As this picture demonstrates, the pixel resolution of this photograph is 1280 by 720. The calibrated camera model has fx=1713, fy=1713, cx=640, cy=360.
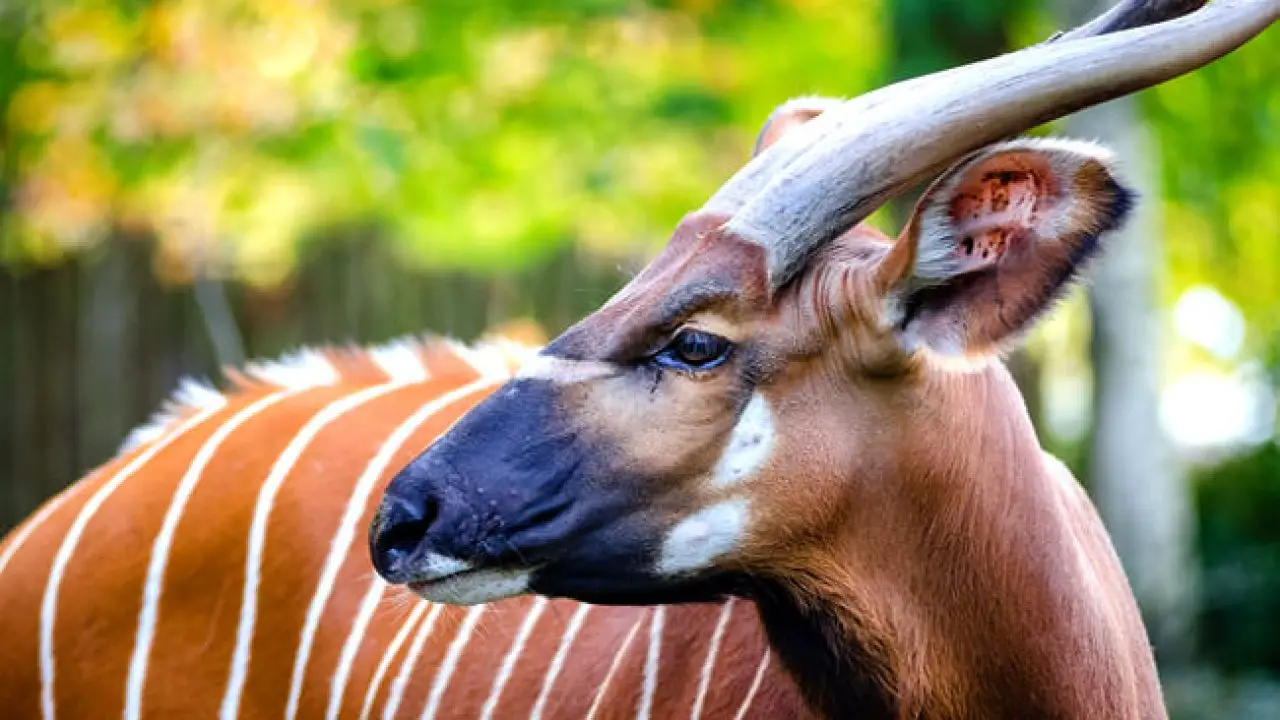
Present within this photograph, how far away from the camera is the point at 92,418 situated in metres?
14.9

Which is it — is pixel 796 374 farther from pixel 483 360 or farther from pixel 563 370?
pixel 483 360

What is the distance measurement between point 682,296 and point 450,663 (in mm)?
1352

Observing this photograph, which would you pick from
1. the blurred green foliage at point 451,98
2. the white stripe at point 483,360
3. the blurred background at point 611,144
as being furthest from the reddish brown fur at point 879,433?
the blurred green foliage at point 451,98

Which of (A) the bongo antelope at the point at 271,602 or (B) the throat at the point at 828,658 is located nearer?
(B) the throat at the point at 828,658

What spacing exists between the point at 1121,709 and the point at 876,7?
699 cm

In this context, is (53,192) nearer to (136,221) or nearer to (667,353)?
(136,221)

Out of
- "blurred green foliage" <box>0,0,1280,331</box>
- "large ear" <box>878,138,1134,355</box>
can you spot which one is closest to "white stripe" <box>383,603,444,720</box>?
"large ear" <box>878,138,1134,355</box>

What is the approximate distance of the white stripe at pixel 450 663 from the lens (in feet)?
13.7

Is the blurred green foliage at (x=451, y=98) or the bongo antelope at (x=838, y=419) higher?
the blurred green foliage at (x=451, y=98)

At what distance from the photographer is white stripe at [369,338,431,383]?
5016mm

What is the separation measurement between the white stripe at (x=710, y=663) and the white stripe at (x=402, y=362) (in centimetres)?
145

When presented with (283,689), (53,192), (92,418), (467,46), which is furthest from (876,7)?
(92,418)

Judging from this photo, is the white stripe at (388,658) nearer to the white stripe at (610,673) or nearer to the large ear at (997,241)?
the white stripe at (610,673)

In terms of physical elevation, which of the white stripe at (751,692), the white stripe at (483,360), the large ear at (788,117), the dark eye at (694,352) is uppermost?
the large ear at (788,117)
